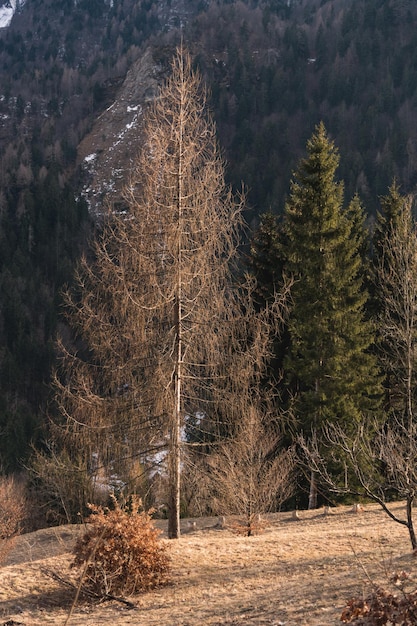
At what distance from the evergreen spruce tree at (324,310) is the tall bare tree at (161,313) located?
5.70 metres

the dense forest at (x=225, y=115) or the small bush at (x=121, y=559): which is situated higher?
the dense forest at (x=225, y=115)

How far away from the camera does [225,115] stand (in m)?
109

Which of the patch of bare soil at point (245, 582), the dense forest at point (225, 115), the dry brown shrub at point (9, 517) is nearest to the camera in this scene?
the patch of bare soil at point (245, 582)

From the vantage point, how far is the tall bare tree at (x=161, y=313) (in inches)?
467

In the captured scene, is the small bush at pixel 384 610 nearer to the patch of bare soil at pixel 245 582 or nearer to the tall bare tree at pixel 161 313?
the patch of bare soil at pixel 245 582

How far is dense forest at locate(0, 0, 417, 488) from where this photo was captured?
75.1 meters

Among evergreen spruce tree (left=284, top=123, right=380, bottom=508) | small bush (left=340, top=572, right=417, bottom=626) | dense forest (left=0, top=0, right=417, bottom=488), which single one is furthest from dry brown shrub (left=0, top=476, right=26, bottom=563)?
dense forest (left=0, top=0, right=417, bottom=488)

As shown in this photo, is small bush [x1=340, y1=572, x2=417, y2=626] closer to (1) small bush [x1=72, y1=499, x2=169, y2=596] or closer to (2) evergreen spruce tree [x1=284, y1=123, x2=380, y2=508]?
(1) small bush [x1=72, y1=499, x2=169, y2=596]

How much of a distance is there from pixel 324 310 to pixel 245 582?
31.7ft

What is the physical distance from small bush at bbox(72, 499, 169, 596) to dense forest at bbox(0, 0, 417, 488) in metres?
32.3

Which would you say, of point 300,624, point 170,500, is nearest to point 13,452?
point 170,500

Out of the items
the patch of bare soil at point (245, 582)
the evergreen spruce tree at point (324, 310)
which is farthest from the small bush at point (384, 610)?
the evergreen spruce tree at point (324, 310)

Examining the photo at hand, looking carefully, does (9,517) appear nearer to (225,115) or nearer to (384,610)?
(384,610)

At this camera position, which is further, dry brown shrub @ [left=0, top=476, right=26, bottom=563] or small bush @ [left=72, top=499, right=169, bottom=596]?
dry brown shrub @ [left=0, top=476, right=26, bottom=563]
